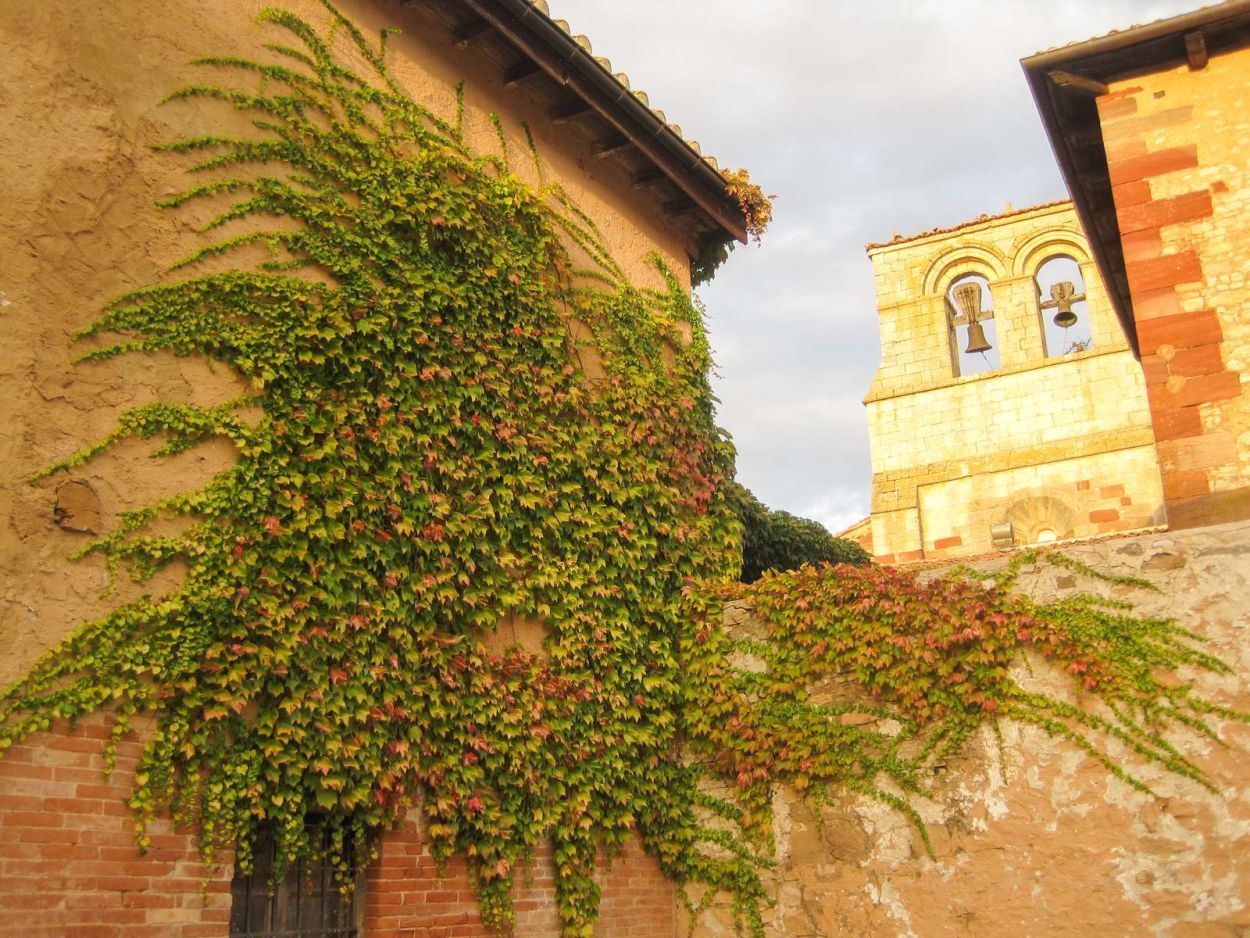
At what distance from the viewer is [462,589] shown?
24.2ft

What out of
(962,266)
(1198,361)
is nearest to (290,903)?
(1198,361)

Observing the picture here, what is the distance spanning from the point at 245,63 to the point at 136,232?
1468 mm

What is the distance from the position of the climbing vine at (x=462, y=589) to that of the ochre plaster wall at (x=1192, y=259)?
58.4 inches

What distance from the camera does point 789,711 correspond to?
8.45m

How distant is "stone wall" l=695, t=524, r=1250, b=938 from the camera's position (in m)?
7.09

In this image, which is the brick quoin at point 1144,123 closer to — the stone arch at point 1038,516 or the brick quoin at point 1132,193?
the brick quoin at point 1132,193

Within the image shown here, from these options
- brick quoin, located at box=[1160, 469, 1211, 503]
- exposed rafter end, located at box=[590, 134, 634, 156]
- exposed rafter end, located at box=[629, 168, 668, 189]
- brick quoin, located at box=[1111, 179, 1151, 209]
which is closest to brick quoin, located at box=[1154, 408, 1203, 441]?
brick quoin, located at box=[1160, 469, 1211, 503]

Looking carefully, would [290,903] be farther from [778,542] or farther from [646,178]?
[778,542]

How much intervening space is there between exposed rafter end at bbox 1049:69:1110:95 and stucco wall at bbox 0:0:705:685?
6.16 m

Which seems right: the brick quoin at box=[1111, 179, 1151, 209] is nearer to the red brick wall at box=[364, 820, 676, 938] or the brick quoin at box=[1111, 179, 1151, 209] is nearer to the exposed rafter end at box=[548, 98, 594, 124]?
the exposed rafter end at box=[548, 98, 594, 124]

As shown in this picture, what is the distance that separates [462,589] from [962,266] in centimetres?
1601

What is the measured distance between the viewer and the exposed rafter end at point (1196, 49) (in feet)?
29.9

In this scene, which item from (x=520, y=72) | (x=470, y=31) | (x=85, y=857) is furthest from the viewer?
(x=520, y=72)

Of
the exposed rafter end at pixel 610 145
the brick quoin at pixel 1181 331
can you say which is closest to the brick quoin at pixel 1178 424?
the brick quoin at pixel 1181 331
